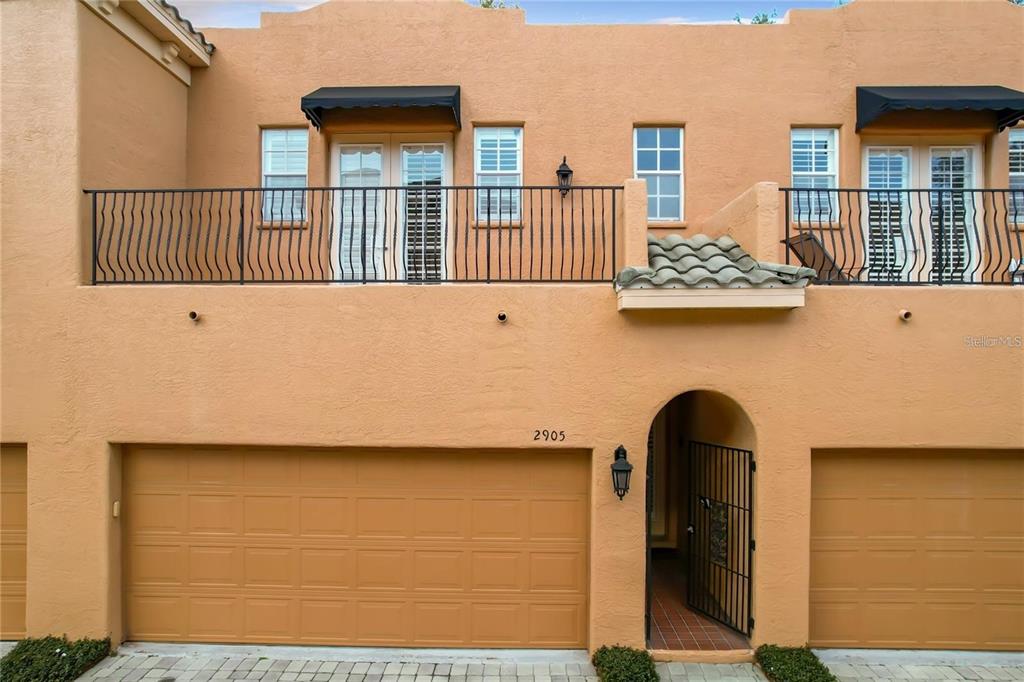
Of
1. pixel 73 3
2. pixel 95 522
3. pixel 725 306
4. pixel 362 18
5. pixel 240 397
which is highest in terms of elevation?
pixel 362 18

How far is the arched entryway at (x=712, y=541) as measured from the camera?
6.73 m

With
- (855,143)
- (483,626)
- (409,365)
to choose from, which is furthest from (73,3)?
(855,143)

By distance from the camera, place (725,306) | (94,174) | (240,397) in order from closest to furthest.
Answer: (725,306), (240,397), (94,174)

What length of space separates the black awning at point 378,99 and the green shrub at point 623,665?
289 inches

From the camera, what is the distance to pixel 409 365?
261 inches

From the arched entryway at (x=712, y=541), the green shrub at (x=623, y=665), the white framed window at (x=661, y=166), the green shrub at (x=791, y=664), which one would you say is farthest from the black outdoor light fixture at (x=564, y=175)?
the green shrub at (x=791, y=664)

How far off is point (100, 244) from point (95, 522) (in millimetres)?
3310

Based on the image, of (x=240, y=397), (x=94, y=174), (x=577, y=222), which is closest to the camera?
(x=240, y=397)

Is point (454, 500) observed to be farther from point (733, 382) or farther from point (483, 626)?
point (733, 382)

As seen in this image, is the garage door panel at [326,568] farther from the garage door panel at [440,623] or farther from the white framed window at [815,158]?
the white framed window at [815,158]

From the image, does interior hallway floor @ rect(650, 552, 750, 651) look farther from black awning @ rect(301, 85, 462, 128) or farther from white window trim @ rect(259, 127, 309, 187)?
white window trim @ rect(259, 127, 309, 187)

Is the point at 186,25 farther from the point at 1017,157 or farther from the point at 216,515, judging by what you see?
the point at 1017,157

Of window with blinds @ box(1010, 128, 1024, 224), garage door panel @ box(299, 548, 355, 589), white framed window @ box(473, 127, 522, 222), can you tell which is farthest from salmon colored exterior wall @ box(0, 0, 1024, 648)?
window with blinds @ box(1010, 128, 1024, 224)

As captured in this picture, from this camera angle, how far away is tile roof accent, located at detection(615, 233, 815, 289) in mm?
6156
